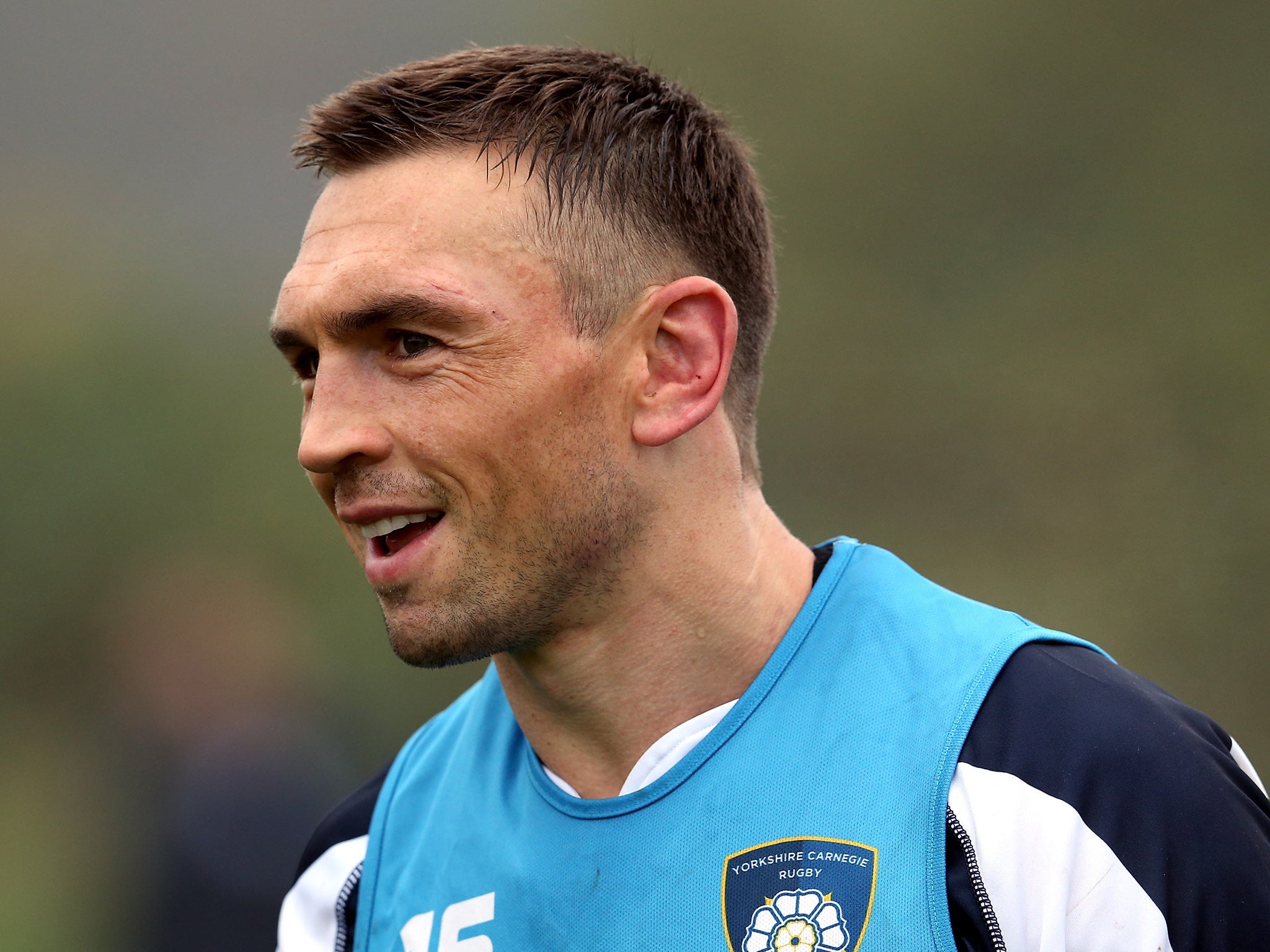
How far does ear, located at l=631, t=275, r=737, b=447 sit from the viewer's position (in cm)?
221

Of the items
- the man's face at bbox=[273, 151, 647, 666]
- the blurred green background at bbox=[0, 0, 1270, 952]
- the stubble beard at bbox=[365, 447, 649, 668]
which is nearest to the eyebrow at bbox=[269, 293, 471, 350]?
the man's face at bbox=[273, 151, 647, 666]

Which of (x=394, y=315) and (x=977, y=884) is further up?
(x=394, y=315)

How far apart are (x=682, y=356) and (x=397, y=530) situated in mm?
621

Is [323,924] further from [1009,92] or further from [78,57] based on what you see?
[78,57]

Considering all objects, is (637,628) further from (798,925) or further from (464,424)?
(798,925)

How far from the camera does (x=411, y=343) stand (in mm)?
2166

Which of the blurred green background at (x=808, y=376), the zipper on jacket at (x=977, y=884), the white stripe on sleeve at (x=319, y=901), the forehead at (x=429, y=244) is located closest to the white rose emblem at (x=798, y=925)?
the zipper on jacket at (x=977, y=884)

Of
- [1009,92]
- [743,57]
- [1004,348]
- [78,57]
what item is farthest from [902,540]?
[78,57]

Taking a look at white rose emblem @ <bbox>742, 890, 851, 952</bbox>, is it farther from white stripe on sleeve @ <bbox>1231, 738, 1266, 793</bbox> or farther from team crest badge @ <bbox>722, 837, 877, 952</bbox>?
white stripe on sleeve @ <bbox>1231, 738, 1266, 793</bbox>

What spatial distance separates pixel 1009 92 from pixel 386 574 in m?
10.5

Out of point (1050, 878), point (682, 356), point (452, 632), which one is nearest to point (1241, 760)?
point (1050, 878)

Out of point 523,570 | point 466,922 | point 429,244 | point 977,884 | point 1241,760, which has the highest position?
point 429,244

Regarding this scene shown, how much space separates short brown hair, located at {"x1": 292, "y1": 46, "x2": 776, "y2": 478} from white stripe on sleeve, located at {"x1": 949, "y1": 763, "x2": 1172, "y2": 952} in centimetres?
87

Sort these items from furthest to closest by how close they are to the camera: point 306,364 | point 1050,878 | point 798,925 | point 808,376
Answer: point 808,376
point 306,364
point 798,925
point 1050,878
